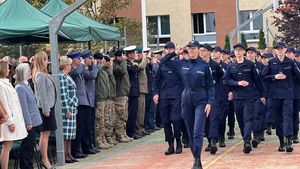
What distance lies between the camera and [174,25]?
1935 inches

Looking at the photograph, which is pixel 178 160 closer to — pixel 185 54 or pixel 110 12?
pixel 185 54

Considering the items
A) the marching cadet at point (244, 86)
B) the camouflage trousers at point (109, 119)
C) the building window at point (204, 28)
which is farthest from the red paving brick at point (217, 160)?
the building window at point (204, 28)

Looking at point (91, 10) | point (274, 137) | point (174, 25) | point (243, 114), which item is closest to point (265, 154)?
point (243, 114)

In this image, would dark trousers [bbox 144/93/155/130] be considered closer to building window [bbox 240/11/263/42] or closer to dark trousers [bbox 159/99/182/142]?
dark trousers [bbox 159/99/182/142]

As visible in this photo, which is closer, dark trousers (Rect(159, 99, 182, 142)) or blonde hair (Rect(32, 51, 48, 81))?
blonde hair (Rect(32, 51, 48, 81))

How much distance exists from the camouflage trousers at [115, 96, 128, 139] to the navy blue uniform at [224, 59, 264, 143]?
3138mm

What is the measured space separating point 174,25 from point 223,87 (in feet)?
110

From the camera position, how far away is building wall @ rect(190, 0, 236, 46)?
48.4 metres

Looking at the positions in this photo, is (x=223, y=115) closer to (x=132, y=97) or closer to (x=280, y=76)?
(x=280, y=76)

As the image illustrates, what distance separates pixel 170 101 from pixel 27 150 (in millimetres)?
3680

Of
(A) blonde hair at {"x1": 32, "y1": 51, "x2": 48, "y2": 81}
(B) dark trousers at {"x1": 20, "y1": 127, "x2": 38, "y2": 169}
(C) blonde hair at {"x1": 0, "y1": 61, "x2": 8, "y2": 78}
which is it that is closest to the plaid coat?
(A) blonde hair at {"x1": 32, "y1": 51, "x2": 48, "y2": 81}

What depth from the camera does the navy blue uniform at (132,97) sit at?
1788 centimetres

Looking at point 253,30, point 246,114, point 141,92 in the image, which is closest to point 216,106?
point 246,114

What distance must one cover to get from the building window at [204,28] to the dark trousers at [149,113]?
29669 millimetres
